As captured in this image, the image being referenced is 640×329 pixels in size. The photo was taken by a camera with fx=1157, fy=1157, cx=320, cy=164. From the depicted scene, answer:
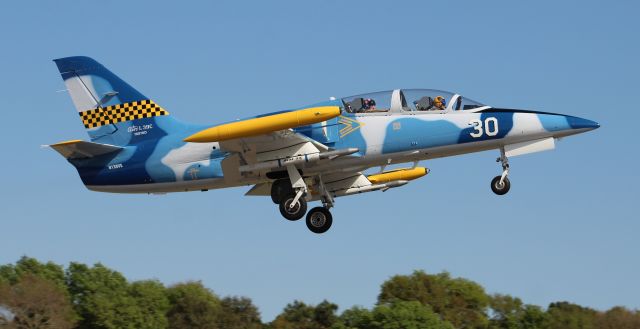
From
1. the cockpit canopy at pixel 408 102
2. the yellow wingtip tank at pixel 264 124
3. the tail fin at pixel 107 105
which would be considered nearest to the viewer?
the yellow wingtip tank at pixel 264 124

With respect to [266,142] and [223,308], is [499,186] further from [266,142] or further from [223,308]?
[223,308]

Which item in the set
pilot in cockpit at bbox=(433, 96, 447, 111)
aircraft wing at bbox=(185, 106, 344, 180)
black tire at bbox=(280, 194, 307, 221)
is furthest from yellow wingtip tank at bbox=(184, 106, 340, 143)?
pilot in cockpit at bbox=(433, 96, 447, 111)

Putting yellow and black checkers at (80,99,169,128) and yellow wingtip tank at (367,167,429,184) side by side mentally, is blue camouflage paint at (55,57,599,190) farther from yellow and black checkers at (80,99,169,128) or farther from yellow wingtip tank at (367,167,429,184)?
yellow wingtip tank at (367,167,429,184)

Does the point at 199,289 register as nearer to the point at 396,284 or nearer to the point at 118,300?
the point at 118,300

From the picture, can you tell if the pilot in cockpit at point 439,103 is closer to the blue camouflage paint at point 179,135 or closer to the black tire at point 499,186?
the blue camouflage paint at point 179,135

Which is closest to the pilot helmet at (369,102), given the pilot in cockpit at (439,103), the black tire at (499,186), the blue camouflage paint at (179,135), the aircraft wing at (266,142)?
the blue camouflage paint at (179,135)

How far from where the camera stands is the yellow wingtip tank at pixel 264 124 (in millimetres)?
23297

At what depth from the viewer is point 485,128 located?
82.1 ft

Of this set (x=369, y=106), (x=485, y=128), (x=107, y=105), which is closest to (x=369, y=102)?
(x=369, y=106)

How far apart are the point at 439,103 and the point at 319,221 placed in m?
3.94

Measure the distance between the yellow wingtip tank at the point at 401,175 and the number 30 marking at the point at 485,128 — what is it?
11.0ft

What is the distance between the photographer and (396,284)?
6069 centimetres

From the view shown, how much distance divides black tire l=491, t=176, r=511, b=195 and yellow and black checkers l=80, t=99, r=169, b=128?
7652 millimetres

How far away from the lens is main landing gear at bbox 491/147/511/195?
2533 cm
